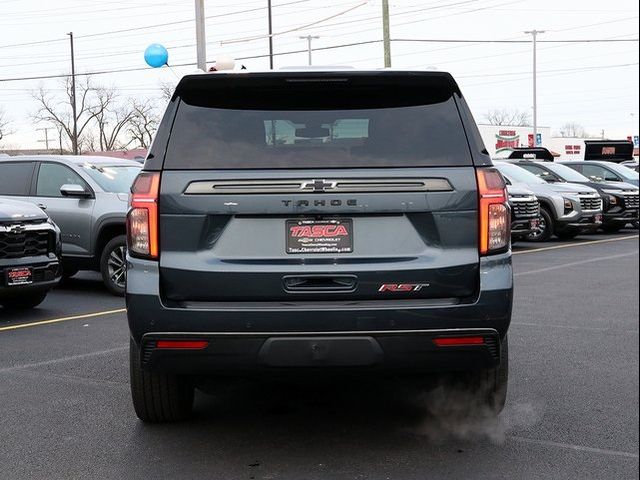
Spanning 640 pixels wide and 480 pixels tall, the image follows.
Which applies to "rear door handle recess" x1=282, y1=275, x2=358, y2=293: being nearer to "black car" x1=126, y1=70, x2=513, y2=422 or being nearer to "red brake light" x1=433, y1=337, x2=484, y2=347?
"black car" x1=126, y1=70, x2=513, y2=422

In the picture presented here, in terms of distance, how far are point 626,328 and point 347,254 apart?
4.72 meters

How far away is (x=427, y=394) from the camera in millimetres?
5668

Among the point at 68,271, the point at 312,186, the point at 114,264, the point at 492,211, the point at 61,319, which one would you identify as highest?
the point at 312,186

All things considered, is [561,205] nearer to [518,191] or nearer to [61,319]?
[518,191]

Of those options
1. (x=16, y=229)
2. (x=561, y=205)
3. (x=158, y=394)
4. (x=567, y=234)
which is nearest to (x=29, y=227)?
(x=16, y=229)

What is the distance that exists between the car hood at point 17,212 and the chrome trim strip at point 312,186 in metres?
5.25

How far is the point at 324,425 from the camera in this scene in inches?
199

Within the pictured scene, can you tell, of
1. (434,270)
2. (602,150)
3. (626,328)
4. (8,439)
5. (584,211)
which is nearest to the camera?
(434,270)

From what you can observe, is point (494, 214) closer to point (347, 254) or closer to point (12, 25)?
point (347, 254)

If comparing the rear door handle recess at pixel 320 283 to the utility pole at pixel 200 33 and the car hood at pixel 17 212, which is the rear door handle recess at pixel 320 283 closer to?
the car hood at pixel 17 212

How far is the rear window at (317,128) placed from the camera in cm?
428

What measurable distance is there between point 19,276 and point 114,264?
1.97 meters

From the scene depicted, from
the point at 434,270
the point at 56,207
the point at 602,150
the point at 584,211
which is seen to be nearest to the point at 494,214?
the point at 434,270

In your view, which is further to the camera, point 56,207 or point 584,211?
point 584,211
